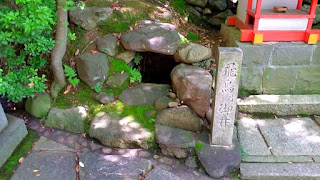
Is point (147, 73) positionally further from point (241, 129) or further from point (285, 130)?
point (285, 130)

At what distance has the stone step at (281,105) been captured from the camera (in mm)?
4512

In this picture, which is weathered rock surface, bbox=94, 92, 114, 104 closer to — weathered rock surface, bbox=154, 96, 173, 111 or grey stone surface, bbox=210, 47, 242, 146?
weathered rock surface, bbox=154, 96, 173, 111

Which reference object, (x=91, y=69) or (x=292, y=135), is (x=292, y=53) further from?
(x=91, y=69)

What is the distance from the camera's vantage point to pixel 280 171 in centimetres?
344

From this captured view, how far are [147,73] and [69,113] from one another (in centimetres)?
206

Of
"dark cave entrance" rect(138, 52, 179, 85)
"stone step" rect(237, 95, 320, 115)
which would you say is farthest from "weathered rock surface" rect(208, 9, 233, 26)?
"stone step" rect(237, 95, 320, 115)

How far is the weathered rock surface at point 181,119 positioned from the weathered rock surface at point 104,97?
844 millimetres

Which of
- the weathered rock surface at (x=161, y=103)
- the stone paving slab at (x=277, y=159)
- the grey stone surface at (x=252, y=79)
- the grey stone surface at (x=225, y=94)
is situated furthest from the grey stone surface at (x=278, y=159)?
the grey stone surface at (x=252, y=79)

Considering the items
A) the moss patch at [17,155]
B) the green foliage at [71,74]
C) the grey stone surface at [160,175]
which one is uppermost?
the green foliage at [71,74]

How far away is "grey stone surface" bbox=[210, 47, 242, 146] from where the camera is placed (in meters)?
3.22

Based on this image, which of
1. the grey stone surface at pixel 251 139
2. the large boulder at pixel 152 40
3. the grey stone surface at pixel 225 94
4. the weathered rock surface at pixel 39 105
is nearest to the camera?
the grey stone surface at pixel 225 94

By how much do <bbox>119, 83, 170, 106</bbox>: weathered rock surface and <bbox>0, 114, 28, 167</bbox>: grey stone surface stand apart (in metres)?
1.43

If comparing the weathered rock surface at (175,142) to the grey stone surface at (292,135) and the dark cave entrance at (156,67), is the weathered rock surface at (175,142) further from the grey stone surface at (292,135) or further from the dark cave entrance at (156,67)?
the dark cave entrance at (156,67)

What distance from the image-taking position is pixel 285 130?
4.18 meters
